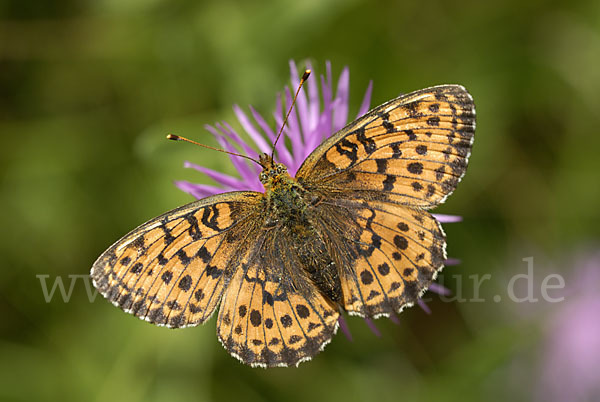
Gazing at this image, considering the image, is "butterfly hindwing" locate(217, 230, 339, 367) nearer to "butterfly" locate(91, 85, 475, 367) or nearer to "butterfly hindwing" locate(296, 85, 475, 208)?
"butterfly" locate(91, 85, 475, 367)

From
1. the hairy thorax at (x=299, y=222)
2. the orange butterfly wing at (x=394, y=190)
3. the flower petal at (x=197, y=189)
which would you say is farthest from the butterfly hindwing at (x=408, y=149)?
the flower petal at (x=197, y=189)

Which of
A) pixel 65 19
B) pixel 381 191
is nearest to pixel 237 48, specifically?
pixel 65 19

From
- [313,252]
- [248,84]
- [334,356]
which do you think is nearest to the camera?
[313,252]

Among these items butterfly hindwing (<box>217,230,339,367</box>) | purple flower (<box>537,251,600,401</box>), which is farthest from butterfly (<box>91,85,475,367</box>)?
purple flower (<box>537,251,600,401</box>)

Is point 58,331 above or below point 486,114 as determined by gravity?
below

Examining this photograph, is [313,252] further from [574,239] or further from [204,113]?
[574,239]

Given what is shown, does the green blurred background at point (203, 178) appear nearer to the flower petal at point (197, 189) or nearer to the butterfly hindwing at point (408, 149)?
the flower petal at point (197, 189)
